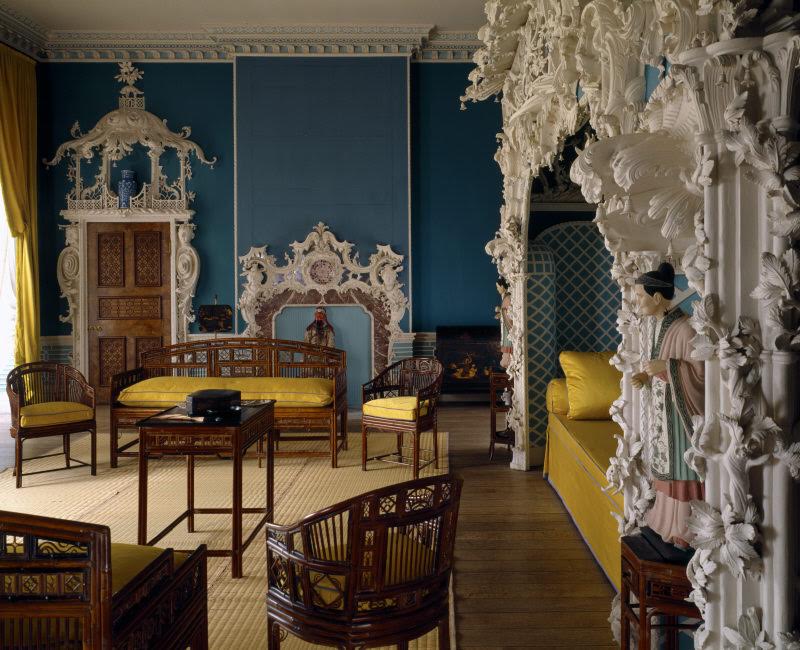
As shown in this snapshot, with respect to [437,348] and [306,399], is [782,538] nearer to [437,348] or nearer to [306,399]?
[306,399]

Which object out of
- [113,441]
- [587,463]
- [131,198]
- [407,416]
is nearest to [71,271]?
[131,198]

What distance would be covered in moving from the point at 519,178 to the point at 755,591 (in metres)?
4.57

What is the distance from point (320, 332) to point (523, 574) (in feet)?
18.3

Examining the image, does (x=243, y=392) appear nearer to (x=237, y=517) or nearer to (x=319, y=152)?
(x=237, y=517)

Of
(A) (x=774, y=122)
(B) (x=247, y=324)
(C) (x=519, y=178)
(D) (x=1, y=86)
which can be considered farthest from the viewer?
(B) (x=247, y=324)

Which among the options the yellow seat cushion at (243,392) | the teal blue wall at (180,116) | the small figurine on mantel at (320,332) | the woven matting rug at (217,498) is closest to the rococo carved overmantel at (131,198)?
the teal blue wall at (180,116)

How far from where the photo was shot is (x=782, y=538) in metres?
1.66

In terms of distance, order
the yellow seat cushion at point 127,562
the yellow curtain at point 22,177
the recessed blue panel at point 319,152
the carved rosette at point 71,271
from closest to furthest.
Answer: the yellow seat cushion at point 127,562 < the yellow curtain at point 22,177 < the recessed blue panel at point 319,152 < the carved rosette at point 71,271

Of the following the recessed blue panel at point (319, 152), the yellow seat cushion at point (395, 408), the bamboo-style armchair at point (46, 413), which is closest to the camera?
the bamboo-style armchair at point (46, 413)

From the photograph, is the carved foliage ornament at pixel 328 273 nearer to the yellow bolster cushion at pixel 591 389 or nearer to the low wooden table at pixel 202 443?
the yellow bolster cushion at pixel 591 389

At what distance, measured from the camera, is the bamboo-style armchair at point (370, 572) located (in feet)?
7.07

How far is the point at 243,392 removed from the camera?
6035 mm

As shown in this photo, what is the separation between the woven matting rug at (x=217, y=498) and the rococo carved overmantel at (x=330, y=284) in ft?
8.05

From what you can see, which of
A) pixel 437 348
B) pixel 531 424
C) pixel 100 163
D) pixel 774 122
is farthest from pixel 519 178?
pixel 100 163
